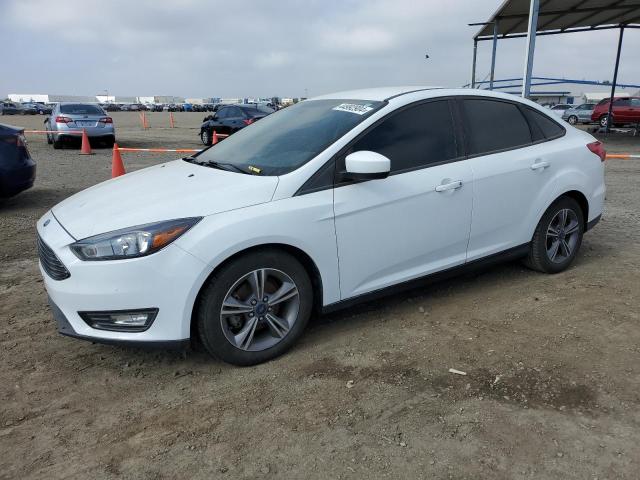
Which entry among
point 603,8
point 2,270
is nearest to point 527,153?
point 2,270

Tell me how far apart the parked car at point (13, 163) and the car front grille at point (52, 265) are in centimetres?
430

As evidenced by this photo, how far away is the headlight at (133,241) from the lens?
8.70 feet

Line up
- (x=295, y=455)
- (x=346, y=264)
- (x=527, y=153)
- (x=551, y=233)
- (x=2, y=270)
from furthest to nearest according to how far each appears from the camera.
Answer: (x=2, y=270)
(x=551, y=233)
(x=527, y=153)
(x=346, y=264)
(x=295, y=455)

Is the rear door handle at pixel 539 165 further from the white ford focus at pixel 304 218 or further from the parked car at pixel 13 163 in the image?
the parked car at pixel 13 163

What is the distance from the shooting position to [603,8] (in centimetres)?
1602

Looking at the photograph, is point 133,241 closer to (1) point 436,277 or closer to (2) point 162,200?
(2) point 162,200

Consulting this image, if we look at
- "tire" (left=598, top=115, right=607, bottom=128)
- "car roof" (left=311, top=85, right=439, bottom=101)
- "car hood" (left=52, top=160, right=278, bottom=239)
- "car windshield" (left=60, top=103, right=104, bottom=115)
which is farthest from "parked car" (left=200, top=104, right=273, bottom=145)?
"tire" (left=598, top=115, right=607, bottom=128)

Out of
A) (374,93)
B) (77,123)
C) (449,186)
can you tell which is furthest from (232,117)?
(449,186)

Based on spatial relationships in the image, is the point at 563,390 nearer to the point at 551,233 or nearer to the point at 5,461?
the point at 551,233

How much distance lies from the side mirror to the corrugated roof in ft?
48.0

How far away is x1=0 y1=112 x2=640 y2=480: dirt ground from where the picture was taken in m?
2.23

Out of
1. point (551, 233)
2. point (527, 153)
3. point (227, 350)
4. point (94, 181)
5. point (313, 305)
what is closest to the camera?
point (227, 350)

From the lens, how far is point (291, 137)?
11.6 ft

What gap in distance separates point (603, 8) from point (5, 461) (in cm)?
1915
